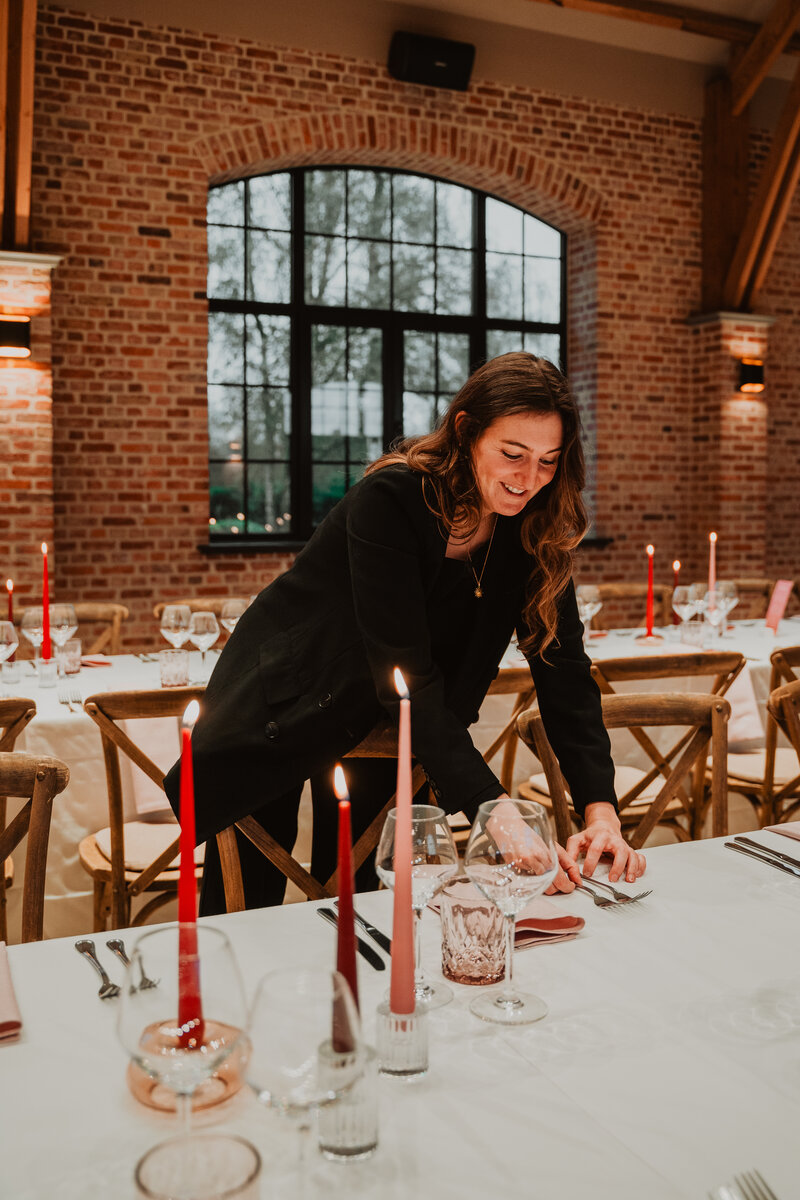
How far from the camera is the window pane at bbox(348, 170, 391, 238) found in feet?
22.8

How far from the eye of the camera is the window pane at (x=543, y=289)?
24.9 ft

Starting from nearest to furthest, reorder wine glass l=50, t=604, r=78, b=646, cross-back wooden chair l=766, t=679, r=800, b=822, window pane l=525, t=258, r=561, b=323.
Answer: cross-back wooden chair l=766, t=679, r=800, b=822 → wine glass l=50, t=604, r=78, b=646 → window pane l=525, t=258, r=561, b=323

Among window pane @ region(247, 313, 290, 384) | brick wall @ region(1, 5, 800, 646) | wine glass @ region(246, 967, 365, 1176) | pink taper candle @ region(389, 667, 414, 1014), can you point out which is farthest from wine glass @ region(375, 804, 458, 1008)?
window pane @ region(247, 313, 290, 384)

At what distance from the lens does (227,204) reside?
21.7 ft

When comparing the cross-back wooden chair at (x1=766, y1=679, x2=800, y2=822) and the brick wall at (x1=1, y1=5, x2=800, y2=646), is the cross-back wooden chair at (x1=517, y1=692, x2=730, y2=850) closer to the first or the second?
the cross-back wooden chair at (x1=766, y1=679, x2=800, y2=822)

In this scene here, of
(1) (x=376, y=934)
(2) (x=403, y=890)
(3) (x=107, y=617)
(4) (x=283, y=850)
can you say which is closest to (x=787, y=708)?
(4) (x=283, y=850)

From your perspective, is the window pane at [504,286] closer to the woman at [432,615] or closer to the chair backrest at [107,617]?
the chair backrest at [107,617]

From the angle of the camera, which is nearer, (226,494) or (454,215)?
(226,494)

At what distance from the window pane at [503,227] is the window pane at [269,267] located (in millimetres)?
1463

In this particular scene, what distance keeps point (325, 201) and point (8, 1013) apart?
6424 millimetres

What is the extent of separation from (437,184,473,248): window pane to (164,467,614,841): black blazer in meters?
5.78

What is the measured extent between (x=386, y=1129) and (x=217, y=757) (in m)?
1.01

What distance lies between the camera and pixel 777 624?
4688 millimetres

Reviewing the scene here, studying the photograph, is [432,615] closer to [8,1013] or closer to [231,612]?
[8,1013]
